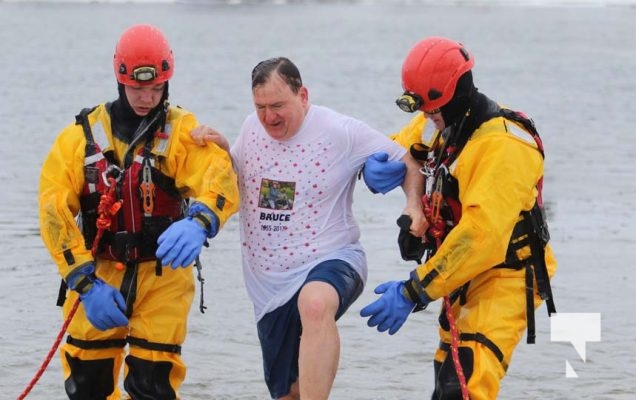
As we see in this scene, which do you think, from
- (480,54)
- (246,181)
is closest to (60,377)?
(246,181)

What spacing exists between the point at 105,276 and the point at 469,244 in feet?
6.09

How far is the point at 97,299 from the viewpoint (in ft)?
20.0

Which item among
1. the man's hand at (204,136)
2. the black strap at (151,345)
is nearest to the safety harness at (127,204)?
the black strap at (151,345)

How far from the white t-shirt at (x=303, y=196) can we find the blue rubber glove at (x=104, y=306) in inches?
29.6

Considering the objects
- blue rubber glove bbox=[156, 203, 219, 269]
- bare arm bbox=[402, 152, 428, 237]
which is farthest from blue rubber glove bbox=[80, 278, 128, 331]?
bare arm bbox=[402, 152, 428, 237]

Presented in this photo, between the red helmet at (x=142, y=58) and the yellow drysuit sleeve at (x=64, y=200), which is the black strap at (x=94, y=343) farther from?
the red helmet at (x=142, y=58)

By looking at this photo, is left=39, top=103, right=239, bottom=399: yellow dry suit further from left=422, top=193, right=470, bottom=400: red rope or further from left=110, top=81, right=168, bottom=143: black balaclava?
left=422, top=193, right=470, bottom=400: red rope

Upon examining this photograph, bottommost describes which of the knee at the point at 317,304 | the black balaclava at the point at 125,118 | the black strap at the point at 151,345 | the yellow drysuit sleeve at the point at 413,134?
the black strap at the point at 151,345

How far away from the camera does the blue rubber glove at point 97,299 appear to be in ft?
20.0

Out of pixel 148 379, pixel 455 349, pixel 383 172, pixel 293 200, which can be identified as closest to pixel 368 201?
pixel 293 200

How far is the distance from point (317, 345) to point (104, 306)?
3.37 feet

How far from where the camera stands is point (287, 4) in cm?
12156

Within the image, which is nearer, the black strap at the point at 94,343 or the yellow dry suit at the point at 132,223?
the yellow dry suit at the point at 132,223
